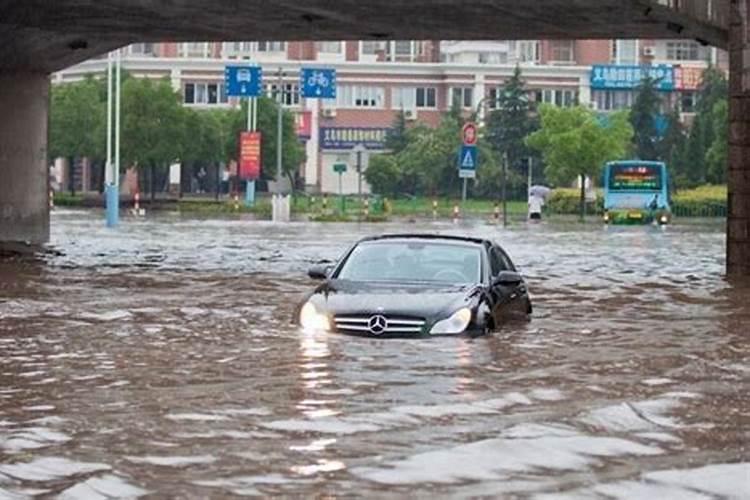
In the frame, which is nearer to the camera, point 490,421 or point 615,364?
point 490,421

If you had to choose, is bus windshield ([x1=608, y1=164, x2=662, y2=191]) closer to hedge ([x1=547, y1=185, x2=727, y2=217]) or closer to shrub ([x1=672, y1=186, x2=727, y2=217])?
hedge ([x1=547, y1=185, x2=727, y2=217])

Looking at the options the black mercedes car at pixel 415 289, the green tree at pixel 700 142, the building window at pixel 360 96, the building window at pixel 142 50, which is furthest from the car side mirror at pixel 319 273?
the building window at pixel 360 96

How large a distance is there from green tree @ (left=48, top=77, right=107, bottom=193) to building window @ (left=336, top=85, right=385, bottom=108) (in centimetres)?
2119

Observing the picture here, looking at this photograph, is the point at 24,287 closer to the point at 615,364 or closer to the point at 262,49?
the point at 615,364

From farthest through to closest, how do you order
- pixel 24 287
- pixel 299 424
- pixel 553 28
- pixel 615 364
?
pixel 553 28 → pixel 24 287 → pixel 615 364 → pixel 299 424

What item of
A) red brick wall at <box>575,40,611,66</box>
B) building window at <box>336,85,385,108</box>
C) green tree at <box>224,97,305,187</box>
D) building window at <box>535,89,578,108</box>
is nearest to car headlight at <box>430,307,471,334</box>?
green tree at <box>224,97,305,187</box>

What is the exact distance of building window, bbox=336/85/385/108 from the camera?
359 feet

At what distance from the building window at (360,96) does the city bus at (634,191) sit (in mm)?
41213

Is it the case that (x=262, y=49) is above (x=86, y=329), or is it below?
above

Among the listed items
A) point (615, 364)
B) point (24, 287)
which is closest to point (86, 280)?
point (24, 287)

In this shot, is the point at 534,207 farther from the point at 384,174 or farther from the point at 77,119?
the point at 77,119

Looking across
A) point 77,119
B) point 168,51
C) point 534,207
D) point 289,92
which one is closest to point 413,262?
point 534,207

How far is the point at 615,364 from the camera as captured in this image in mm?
15148

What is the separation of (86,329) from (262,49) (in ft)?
294
